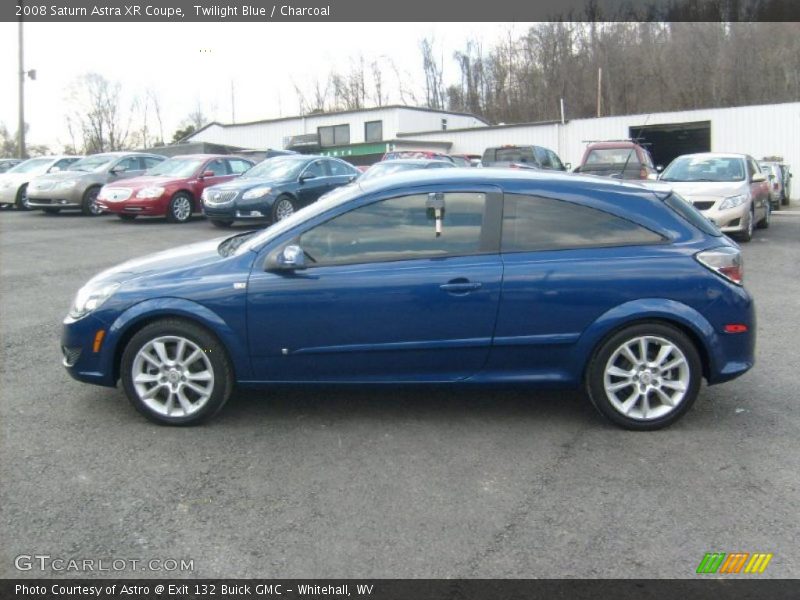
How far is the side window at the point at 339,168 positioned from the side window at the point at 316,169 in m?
0.33

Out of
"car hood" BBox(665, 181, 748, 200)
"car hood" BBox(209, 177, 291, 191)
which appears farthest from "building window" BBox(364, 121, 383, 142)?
"car hood" BBox(665, 181, 748, 200)

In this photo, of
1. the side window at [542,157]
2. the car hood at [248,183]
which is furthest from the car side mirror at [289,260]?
the side window at [542,157]

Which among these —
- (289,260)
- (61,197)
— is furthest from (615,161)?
(289,260)

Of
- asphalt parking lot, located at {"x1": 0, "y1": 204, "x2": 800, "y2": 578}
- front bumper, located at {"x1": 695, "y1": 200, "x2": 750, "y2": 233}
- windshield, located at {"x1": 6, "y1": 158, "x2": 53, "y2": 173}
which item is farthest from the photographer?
windshield, located at {"x1": 6, "y1": 158, "x2": 53, "y2": 173}

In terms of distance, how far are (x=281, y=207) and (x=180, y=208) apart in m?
2.87

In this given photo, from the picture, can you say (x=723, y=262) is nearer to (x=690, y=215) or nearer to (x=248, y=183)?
(x=690, y=215)

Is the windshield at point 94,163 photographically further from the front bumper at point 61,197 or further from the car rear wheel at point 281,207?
the car rear wheel at point 281,207

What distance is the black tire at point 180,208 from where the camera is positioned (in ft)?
55.6

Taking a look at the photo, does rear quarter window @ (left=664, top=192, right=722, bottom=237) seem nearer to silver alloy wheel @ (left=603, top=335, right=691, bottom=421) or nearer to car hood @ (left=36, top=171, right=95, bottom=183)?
silver alloy wheel @ (left=603, top=335, right=691, bottom=421)

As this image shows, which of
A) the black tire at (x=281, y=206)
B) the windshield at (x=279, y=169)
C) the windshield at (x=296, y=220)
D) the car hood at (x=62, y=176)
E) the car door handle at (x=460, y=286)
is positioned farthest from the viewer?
the car hood at (x=62, y=176)

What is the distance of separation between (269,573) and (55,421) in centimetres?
237

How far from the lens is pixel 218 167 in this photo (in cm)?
1809

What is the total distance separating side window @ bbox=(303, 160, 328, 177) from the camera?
16.5 metres
